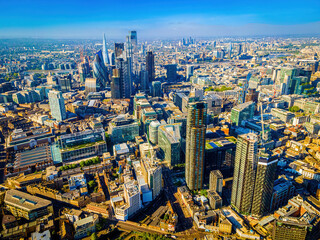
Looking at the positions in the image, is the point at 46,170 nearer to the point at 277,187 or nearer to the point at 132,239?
the point at 132,239

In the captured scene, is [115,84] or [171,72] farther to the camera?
[171,72]

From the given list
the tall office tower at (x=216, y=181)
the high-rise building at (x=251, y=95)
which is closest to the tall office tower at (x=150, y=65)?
the high-rise building at (x=251, y=95)

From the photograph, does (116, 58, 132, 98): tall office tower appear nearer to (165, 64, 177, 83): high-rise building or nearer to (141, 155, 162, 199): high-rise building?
(165, 64, 177, 83): high-rise building

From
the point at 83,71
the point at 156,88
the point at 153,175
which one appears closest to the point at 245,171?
the point at 153,175

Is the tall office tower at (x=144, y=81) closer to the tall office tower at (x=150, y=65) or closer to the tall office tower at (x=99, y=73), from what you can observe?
the tall office tower at (x=150, y=65)

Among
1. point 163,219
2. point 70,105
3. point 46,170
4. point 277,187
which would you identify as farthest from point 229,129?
point 70,105

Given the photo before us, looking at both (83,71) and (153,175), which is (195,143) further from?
(83,71)
